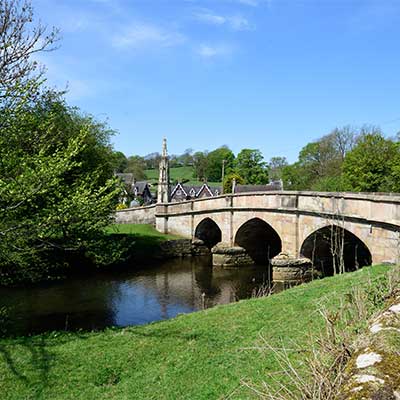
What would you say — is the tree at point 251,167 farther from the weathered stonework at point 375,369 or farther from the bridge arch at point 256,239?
the weathered stonework at point 375,369

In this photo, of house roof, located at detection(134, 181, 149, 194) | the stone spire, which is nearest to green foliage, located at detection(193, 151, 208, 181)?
house roof, located at detection(134, 181, 149, 194)

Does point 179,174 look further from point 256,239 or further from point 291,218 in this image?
point 291,218

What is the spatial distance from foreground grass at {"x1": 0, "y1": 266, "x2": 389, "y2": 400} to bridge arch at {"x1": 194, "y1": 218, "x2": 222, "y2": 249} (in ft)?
59.8

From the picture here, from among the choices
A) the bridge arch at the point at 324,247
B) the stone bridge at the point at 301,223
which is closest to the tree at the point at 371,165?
the stone bridge at the point at 301,223

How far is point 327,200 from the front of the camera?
54.4 ft

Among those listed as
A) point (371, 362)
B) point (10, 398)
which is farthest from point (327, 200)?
point (371, 362)

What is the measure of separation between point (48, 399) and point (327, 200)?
12982 mm

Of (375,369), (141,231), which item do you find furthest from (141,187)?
(375,369)

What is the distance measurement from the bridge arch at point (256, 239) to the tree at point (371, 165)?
1256cm

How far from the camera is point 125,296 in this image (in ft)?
57.2

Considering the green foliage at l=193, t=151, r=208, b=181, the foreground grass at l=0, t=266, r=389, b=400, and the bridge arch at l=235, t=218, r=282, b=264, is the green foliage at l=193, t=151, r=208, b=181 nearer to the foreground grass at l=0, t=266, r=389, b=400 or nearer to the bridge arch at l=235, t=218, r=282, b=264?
the bridge arch at l=235, t=218, r=282, b=264

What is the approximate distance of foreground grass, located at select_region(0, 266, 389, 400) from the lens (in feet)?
18.7

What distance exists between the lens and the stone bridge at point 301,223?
13547mm

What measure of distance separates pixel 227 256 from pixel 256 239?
2.38m
